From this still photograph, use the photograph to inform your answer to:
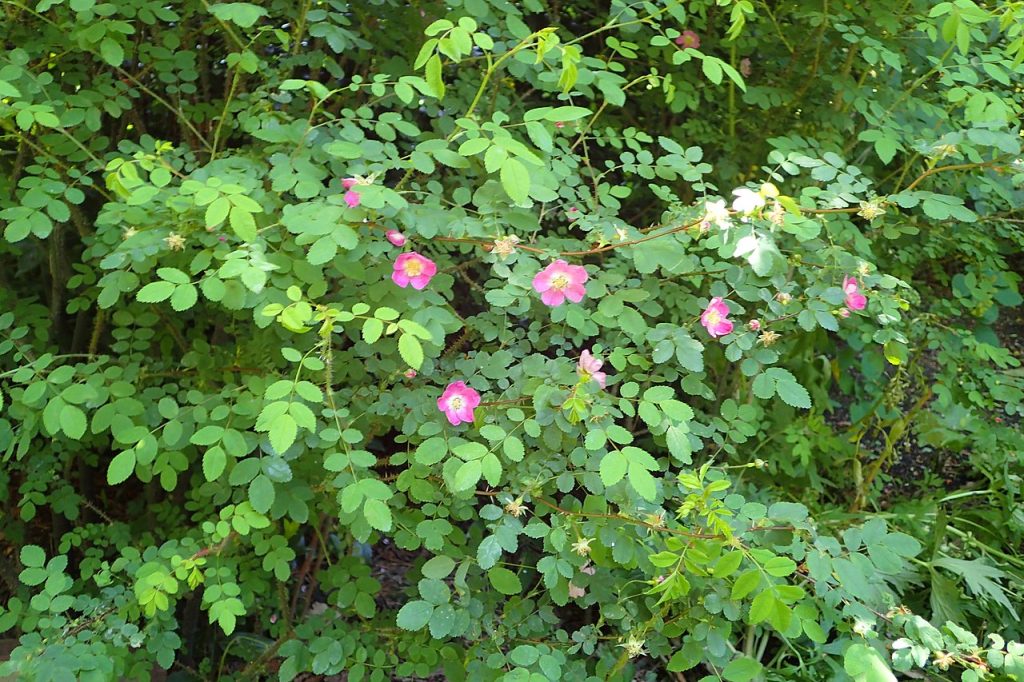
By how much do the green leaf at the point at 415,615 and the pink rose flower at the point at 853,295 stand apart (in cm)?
90

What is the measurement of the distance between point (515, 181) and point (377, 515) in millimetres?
519

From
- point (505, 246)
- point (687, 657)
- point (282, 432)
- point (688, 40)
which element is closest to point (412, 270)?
point (505, 246)

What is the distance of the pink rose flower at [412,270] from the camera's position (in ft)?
4.36

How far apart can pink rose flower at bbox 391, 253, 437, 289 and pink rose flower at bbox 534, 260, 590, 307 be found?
18 centimetres

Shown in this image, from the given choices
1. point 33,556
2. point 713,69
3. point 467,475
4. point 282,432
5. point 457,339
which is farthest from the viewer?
point 457,339

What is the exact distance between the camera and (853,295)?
1458 millimetres

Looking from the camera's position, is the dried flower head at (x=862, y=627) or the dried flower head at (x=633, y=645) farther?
the dried flower head at (x=633, y=645)

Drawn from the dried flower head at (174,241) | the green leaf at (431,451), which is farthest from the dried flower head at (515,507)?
the dried flower head at (174,241)

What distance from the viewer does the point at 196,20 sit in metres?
1.89

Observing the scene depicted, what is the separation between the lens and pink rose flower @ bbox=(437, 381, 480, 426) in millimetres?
1357

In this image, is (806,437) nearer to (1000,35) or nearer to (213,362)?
(1000,35)

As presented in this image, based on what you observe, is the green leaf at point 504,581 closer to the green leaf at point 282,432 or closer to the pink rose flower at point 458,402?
the pink rose flower at point 458,402

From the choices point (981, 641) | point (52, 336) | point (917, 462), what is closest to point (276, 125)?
point (52, 336)

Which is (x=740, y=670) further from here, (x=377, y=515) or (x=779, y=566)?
(x=377, y=515)
